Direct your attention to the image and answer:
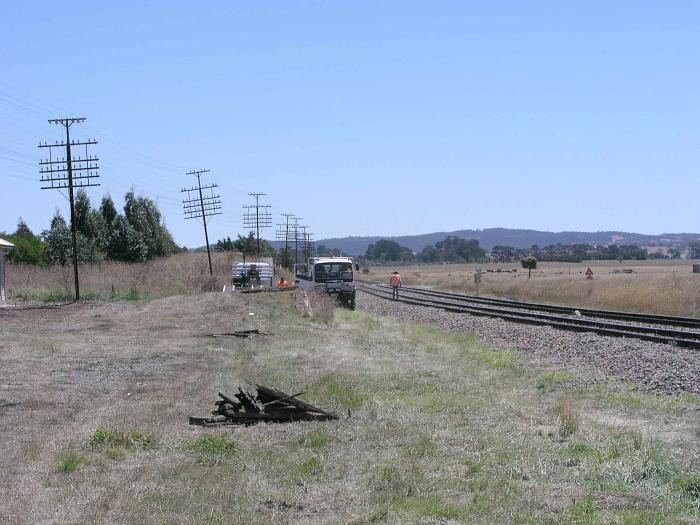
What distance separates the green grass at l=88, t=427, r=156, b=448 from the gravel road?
8690mm

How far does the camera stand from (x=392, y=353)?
874 inches

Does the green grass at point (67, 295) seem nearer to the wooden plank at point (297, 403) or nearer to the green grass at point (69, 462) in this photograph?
the wooden plank at point (297, 403)

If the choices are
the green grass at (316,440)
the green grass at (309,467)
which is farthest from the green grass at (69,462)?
the green grass at (316,440)

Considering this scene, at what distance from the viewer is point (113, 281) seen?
165 feet

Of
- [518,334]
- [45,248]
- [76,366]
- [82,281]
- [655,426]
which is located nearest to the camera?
[655,426]

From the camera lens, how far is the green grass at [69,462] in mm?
9039

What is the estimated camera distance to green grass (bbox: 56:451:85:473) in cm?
904

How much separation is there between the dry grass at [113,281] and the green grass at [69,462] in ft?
114

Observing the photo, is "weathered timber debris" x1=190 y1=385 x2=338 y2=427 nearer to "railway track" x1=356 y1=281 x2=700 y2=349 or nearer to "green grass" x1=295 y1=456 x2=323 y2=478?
"green grass" x1=295 y1=456 x2=323 y2=478

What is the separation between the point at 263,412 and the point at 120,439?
2236 millimetres

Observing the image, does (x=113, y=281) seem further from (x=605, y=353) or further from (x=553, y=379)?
(x=553, y=379)

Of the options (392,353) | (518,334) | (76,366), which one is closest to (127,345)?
(76,366)

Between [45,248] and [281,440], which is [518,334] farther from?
[45,248]

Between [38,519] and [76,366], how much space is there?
10988 mm
